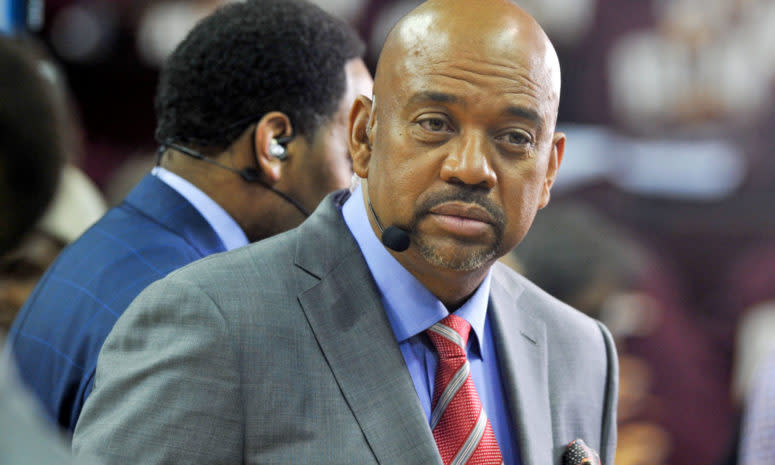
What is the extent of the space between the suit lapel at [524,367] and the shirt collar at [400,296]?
0.25ft

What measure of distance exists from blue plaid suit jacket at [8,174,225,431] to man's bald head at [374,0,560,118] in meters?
0.58

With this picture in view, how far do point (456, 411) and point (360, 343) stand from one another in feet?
0.63

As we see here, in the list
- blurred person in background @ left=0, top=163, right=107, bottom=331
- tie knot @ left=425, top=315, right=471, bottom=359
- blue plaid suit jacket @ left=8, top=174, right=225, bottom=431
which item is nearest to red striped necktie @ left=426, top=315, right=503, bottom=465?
tie knot @ left=425, top=315, right=471, bottom=359

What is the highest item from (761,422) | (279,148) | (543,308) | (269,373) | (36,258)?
(761,422)

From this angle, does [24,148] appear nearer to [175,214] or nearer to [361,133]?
[361,133]

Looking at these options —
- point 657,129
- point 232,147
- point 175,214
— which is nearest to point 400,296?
point 175,214

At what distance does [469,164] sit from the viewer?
1676mm

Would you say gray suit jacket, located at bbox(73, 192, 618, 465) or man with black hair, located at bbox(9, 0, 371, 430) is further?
man with black hair, located at bbox(9, 0, 371, 430)

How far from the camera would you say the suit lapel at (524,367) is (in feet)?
5.82

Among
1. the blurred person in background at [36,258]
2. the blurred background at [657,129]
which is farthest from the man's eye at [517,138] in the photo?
the blurred background at [657,129]

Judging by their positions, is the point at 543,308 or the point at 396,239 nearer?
the point at 396,239

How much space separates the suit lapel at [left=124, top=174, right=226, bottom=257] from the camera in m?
2.14

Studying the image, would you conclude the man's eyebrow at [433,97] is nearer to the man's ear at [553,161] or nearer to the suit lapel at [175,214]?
A: the man's ear at [553,161]

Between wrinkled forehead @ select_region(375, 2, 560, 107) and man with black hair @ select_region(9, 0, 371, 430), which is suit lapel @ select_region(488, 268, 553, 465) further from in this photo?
man with black hair @ select_region(9, 0, 371, 430)
